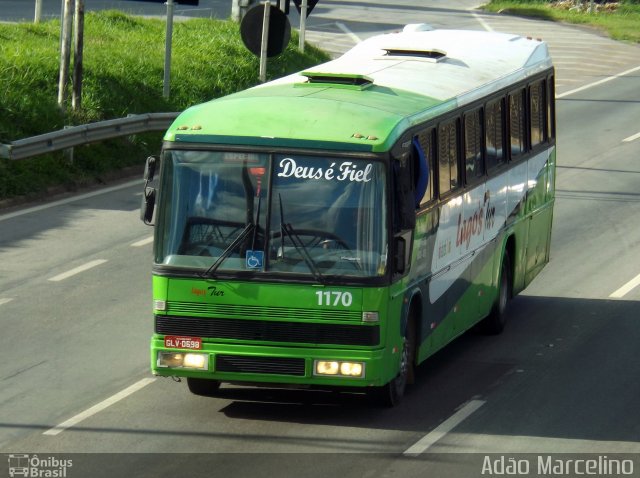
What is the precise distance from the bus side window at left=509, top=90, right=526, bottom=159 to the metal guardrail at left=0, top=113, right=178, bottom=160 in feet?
24.8

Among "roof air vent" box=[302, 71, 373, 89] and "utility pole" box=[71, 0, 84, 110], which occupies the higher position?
"roof air vent" box=[302, 71, 373, 89]

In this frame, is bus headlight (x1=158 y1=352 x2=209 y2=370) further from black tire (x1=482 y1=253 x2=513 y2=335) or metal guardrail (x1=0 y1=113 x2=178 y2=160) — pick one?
metal guardrail (x1=0 y1=113 x2=178 y2=160)

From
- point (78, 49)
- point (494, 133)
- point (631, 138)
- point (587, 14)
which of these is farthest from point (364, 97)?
point (587, 14)

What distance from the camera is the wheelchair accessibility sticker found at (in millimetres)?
11875

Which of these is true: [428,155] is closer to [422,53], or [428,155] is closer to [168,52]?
[422,53]

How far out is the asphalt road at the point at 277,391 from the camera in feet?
37.5

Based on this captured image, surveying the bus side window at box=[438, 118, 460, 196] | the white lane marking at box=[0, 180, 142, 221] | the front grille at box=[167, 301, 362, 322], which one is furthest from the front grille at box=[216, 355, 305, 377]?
the white lane marking at box=[0, 180, 142, 221]

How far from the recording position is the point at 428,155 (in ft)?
44.1

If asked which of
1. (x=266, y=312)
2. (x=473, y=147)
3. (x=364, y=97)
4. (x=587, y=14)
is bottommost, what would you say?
(x=266, y=312)

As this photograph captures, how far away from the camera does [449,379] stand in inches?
551

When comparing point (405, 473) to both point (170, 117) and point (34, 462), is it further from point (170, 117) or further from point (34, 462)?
point (170, 117)

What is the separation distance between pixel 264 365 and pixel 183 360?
2.13 ft

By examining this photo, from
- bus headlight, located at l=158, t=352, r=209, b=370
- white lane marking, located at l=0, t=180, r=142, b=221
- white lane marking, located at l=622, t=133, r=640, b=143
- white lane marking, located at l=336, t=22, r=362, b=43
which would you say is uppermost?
white lane marking, located at l=336, t=22, r=362, b=43

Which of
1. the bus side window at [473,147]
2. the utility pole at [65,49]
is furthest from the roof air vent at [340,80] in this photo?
the utility pole at [65,49]
